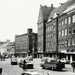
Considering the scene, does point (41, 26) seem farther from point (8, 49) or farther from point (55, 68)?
point (8, 49)

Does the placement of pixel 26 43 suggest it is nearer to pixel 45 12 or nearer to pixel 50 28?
pixel 45 12

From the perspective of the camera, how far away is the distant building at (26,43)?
333ft

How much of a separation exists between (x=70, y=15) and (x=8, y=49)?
91840 mm

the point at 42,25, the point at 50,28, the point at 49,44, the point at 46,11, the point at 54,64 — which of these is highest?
the point at 46,11

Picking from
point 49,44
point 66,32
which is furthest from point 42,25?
point 66,32

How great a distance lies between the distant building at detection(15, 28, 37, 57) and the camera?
102 meters

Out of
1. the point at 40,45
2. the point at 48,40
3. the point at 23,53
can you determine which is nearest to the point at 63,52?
the point at 48,40

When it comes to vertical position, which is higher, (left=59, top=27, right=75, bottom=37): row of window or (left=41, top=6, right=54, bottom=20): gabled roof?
(left=41, top=6, right=54, bottom=20): gabled roof

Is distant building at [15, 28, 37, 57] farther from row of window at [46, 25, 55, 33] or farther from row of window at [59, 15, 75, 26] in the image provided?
row of window at [59, 15, 75, 26]

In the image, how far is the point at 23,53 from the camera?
349ft

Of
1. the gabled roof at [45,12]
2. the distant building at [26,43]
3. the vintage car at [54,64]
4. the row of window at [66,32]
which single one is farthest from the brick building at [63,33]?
the distant building at [26,43]

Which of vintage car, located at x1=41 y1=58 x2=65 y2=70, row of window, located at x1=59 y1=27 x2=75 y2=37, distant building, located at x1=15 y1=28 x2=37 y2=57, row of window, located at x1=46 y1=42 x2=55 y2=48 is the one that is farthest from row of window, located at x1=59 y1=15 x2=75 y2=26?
distant building, located at x1=15 y1=28 x2=37 y2=57

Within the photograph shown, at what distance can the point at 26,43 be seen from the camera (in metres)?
105

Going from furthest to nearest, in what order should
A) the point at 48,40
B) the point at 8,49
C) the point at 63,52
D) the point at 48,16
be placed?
1. the point at 8,49
2. the point at 48,16
3. the point at 48,40
4. the point at 63,52
